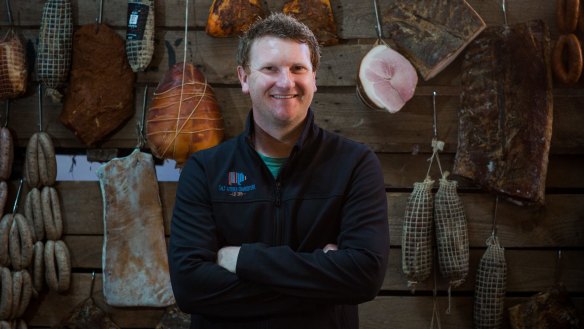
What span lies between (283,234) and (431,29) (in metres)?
1.58

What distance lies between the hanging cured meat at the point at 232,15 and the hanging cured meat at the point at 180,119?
0.83 feet

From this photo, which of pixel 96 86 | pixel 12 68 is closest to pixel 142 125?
pixel 96 86

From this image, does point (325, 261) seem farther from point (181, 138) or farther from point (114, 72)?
point (114, 72)

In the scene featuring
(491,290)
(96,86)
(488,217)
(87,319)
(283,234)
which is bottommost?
(87,319)

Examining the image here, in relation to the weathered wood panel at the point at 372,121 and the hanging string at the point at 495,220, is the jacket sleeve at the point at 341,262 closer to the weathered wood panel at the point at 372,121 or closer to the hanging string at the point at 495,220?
the weathered wood panel at the point at 372,121

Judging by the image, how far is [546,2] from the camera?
10.1ft

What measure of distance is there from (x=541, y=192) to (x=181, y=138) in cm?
163

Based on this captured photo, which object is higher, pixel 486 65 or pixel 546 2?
pixel 546 2

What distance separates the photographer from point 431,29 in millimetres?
2975

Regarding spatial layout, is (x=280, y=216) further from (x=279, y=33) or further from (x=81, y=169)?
(x=81, y=169)

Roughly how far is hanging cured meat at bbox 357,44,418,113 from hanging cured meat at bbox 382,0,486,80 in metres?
0.10

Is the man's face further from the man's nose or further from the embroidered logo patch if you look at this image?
the embroidered logo patch

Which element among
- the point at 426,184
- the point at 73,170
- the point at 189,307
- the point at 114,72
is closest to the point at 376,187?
the point at 189,307

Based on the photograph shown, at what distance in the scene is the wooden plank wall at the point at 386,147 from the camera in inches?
121
